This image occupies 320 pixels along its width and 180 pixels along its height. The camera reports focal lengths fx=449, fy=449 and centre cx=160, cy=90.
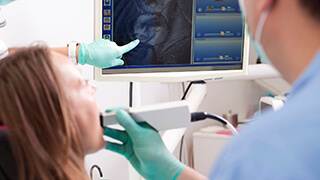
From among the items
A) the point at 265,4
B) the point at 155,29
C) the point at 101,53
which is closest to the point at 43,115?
the point at 265,4

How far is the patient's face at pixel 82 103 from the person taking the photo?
107 cm

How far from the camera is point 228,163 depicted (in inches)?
26.3

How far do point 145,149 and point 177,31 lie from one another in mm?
751

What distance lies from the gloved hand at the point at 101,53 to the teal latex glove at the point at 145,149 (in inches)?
17.4

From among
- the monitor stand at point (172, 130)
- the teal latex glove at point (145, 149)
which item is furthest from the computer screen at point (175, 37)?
the teal latex glove at point (145, 149)

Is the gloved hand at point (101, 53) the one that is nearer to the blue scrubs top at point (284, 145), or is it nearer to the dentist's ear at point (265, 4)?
the dentist's ear at point (265, 4)

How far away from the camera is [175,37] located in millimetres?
1828

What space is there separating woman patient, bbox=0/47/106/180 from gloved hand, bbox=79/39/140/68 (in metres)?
0.53

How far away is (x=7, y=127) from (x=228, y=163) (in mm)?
508

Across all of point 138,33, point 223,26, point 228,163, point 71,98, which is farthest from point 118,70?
point 228,163

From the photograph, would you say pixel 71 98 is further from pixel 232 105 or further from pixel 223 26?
pixel 232 105

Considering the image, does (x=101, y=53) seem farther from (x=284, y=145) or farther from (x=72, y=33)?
(x=284, y=145)

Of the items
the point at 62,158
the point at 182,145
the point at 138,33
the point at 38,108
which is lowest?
the point at 182,145

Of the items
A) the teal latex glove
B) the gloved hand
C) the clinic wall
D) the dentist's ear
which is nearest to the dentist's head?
the dentist's ear
